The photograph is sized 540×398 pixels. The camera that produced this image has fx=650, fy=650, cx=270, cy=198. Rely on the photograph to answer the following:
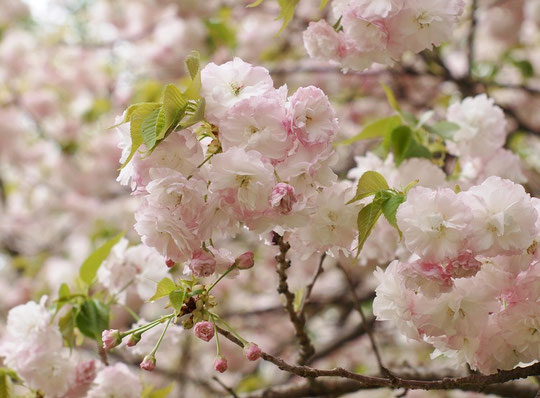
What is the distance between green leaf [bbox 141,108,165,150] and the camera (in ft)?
2.82

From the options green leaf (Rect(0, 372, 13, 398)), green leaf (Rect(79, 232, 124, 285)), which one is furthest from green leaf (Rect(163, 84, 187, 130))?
green leaf (Rect(0, 372, 13, 398))

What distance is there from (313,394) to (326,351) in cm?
110

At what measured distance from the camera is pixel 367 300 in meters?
2.84

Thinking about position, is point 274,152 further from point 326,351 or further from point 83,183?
point 83,183

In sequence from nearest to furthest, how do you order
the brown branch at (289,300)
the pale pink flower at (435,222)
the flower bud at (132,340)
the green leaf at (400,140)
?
the pale pink flower at (435,222) → the flower bud at (132,340) → the brown branch at (289,300) → the green leaf at (400,140)

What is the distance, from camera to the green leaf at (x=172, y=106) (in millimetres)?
875

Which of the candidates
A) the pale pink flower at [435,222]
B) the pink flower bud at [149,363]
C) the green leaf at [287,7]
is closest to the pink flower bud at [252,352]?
the pink flower bud at [149,363]

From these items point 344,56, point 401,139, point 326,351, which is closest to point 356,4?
point 344,56

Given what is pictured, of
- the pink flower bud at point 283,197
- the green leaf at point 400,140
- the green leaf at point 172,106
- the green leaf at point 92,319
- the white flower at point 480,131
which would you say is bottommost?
the green leaf at point 92,319

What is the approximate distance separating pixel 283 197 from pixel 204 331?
216 mm

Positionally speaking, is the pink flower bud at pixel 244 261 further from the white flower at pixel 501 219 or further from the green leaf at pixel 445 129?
the green leaf at pixel 445 129

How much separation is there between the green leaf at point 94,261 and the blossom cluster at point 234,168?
458 mm

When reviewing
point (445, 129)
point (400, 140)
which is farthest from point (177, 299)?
point (445, 129)

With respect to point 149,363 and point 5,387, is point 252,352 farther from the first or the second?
point 5,387
